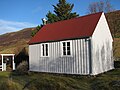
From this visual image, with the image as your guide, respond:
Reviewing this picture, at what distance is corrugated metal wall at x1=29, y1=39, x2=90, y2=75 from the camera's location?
61.3 feet

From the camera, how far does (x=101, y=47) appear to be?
20094 millimetres

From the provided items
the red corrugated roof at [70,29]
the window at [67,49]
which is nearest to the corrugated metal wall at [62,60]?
the window at [67,49]

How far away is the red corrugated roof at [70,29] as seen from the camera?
772 inches

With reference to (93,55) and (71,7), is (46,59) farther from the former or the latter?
(71,7)

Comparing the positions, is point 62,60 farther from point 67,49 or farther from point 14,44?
point 14,44

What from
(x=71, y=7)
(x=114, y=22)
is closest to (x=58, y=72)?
(x=114, y=22)

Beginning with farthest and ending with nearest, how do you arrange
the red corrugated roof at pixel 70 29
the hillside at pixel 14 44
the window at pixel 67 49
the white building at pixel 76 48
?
the hillside at pixel 14 44 → the window at pixel 67 49 → the red corrugated roof at pixel 70 29 → the white building at pixel 76 48

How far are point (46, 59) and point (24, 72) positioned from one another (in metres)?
4.63

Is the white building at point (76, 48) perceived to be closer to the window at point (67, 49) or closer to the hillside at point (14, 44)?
the window at point (67, 49)

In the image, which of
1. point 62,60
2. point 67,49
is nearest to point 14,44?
point 62,60

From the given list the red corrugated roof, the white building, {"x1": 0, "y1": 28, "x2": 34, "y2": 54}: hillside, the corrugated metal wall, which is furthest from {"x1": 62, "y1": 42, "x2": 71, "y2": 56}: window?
{"x1": 0, "y1": 28, "x2": 34, "y2": 54}: hillside

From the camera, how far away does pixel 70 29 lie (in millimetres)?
21578

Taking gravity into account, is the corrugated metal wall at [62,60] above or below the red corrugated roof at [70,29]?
below

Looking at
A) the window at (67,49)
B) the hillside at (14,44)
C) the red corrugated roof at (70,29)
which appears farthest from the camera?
the hillside at (14,44)
